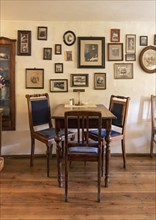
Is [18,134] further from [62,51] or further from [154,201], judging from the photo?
[154,201]

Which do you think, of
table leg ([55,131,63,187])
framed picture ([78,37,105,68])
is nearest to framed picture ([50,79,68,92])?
framed picture ([78,37,105,68])

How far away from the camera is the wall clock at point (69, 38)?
3.79m

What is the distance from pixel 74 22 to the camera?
3777 mm

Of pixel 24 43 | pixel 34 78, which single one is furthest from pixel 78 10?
pixel 34 78

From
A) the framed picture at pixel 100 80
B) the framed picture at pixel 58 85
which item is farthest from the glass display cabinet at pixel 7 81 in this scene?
the framed picture at pixel 100 80

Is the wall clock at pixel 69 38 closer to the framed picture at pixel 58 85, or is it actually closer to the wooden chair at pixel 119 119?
the framed picture at pixel 58 85

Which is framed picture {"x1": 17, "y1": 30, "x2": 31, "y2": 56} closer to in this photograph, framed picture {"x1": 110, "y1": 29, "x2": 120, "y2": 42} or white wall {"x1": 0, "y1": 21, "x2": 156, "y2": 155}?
white wall {"x1": 0, "y1": 21, "x2": 156, "y2": 155}

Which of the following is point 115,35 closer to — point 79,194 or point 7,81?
point 7,81

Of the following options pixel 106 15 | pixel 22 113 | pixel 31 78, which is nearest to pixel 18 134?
pixel 22 113

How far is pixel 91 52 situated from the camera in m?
3.83

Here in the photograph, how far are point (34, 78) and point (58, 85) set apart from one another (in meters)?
0.39

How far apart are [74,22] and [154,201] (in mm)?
2768

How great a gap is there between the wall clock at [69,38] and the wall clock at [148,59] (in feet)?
3.59

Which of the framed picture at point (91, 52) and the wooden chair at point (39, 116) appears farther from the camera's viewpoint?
the framed picture at point (91, 52)
